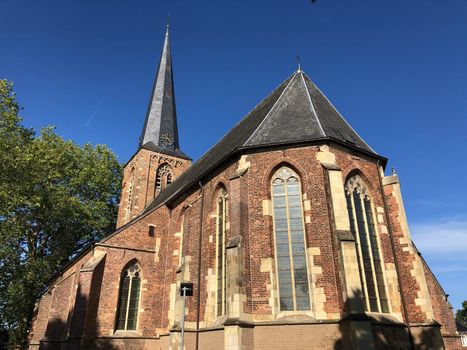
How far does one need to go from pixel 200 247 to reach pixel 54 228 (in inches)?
546

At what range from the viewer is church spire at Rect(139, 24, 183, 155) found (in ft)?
95.1

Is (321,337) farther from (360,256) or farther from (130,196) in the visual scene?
(130,196)

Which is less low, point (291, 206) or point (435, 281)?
point (291, 206)

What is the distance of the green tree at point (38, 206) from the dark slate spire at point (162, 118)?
4.36m

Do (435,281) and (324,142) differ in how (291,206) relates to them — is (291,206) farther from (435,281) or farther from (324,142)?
(435,281)

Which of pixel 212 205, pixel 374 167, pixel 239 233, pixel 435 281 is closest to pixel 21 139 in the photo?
pixel 212 205

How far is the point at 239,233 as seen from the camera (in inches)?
461

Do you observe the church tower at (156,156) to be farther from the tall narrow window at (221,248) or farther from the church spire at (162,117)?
the tall narrow window at (221,248)

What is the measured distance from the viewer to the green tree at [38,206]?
55.3 feet

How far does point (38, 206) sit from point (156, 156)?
10156 mm

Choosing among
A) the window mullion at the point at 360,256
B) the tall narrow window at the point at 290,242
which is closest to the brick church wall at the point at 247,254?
the tall narrow window at the point at 290,242

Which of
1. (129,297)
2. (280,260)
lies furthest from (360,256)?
(129,297)

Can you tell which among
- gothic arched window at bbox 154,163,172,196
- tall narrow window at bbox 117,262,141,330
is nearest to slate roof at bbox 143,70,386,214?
tall narrow window at bbox 117,262,141,330

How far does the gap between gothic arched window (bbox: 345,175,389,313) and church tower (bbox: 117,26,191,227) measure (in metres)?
16.7
